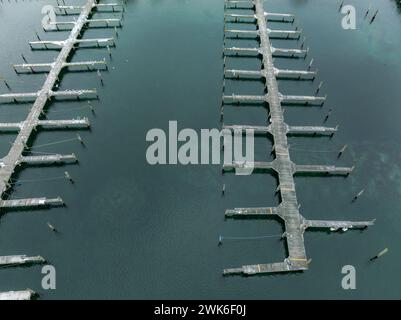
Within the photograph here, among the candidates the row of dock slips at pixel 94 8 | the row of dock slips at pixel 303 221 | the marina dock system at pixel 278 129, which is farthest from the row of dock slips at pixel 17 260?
the row of dock slips at pixel 94 8

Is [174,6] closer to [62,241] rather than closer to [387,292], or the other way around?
[62,241]

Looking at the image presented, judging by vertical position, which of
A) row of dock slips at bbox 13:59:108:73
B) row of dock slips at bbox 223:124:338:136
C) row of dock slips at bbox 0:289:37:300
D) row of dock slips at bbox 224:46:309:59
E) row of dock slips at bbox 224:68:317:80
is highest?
row of dock slips at bbox 224:46:309:59

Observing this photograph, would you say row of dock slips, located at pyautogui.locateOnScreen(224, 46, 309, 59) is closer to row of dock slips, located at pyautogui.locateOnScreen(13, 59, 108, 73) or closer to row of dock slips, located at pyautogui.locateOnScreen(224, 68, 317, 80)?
Answer: row of dock slips, located at pyautogui.locateOnScreen(224, 68, 317, 80)

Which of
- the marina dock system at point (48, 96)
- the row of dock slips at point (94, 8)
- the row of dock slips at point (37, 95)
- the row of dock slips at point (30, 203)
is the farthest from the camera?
the row of dock slips at point (94, 8)

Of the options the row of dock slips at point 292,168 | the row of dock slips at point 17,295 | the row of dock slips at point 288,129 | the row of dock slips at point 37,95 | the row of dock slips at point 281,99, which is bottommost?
the row of dock slips at point 17,295

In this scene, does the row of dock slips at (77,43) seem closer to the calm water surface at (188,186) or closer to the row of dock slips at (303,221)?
the calm water surface at (188,186)

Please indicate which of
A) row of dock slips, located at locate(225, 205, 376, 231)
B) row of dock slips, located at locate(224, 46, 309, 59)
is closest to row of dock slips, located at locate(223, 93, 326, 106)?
row of dock slips, located at locate(224, 46, 309, 59)

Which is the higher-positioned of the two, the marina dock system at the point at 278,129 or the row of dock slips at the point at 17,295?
the marina dock system at the point at 278,129

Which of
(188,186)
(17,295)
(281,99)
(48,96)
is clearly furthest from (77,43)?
(17,295)
